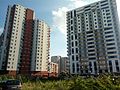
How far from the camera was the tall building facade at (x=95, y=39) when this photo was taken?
90175 mm

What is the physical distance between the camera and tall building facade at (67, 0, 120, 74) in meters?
90.2

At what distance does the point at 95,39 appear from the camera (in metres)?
98.6

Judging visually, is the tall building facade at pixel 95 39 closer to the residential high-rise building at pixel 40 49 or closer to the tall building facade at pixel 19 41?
the residential high-rise building at pixel 40 49

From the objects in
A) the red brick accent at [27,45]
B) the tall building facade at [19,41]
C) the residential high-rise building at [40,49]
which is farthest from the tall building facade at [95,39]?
the red brick accent at [27,45]

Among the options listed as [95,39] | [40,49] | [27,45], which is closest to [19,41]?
[27,45]

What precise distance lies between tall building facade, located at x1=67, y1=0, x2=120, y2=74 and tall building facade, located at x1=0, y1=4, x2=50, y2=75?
2046 cm

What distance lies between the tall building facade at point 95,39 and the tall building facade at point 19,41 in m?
20.5

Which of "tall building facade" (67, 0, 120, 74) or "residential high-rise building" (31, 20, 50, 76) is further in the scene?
"residential high-rise building" (31, 20, 50, 76)

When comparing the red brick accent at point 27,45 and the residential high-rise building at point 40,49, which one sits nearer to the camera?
the red brick accent at point 27,45

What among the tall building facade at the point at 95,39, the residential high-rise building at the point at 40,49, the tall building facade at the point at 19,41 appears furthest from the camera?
the residential high-rise building at the point at 40,49

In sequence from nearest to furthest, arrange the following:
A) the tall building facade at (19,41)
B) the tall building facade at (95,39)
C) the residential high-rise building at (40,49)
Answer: the tall building facade at (19,41) < the tall building facade at (95,39) < the residential high-rise building at (40,49)

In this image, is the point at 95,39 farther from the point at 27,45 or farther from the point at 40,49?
the point at 27,45

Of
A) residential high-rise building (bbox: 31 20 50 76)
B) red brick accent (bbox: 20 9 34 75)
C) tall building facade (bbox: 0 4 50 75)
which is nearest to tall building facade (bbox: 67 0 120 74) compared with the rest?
residential high-rise building (bbox: 31 20 50 76)

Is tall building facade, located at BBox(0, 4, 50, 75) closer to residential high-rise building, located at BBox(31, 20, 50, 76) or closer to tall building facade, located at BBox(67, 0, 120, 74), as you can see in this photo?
residential high-rise building, located at BBox(31, 20, 50, 76)
